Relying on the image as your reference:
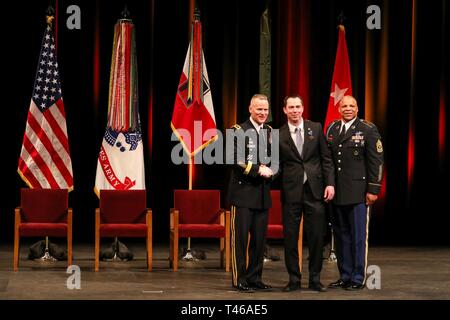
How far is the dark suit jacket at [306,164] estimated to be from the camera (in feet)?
20.0

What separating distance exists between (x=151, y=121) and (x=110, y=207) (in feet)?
6.40

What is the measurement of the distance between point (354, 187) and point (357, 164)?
7.1 inches

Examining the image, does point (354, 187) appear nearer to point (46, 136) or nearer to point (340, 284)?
point (340, 284)

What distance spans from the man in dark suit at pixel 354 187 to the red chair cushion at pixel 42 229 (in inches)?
106

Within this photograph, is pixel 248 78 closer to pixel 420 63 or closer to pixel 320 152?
pixel 420 63

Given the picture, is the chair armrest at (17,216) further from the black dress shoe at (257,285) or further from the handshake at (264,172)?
the handshake at (264,172)

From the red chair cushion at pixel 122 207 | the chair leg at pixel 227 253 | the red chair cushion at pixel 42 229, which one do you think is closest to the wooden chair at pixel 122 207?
the red chair cushion at pixel 122 207

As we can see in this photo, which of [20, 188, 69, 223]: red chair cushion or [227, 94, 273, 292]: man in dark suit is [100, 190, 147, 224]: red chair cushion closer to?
[20, 188, 69, 223]: red chair cushion

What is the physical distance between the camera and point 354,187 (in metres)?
6.25

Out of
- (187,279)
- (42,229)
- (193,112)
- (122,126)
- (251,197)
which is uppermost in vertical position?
(193,112)

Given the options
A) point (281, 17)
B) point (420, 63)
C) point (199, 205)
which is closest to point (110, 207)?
point (199, 205)

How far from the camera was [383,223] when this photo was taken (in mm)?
10219

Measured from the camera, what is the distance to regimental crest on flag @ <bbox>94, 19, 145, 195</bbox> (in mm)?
8492

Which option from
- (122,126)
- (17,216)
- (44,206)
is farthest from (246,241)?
(122,126)
